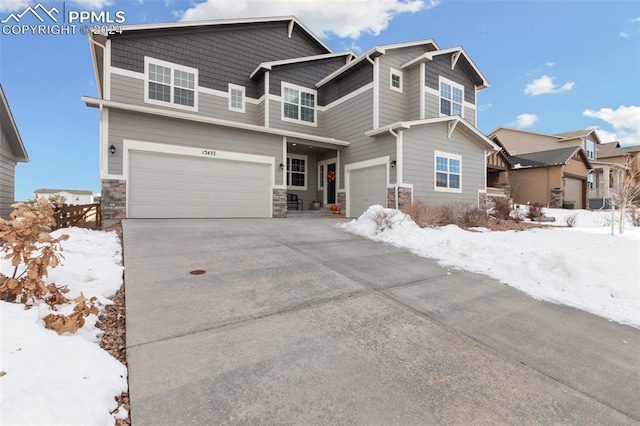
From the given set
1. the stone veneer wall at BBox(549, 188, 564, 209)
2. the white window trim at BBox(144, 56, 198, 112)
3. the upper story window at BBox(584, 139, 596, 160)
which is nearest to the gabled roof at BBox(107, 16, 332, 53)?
the white window trim at BBox(144, 56, 198, 112)

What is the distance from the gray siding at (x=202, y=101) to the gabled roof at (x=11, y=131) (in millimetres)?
3188

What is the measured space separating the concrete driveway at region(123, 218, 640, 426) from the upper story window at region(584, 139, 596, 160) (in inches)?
1343

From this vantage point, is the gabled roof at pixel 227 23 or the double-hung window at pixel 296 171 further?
the double-hung window at pixel 296 171

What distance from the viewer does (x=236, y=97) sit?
14258 millimetres

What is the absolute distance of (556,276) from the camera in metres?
5.12

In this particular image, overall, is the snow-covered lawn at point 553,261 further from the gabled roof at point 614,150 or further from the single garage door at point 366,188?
the gabled roof at point 614,150

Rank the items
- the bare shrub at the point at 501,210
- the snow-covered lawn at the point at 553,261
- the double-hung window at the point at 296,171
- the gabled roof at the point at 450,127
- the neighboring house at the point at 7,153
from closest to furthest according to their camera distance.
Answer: the snow-covered lawn at the point at 553,261
the neighboring house at the point at 7,153
the gabled roof at the point at 450,127
the bare shrub at the point at 501,210
the double-hung window at the point at 296,171

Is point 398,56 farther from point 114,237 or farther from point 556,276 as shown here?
point 114,237

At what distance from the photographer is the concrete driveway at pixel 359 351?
6.72 ft

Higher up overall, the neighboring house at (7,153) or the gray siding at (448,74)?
the gray siding at (448,74)

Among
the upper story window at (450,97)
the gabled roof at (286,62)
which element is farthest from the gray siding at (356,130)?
the upper story window at (450,97)

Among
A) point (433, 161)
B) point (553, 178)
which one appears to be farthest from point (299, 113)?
point (553, 178)

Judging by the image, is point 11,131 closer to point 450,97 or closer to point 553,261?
point 553,261

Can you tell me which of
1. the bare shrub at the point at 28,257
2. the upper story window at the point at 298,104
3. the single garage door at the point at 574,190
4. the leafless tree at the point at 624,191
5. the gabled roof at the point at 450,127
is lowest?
the bare shrub at the point at 28,257
